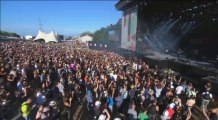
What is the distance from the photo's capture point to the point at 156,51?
1209 inches

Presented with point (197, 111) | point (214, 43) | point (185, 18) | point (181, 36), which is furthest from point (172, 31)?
point (197, 111)

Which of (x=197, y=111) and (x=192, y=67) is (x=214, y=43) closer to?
(x=192, y=67)

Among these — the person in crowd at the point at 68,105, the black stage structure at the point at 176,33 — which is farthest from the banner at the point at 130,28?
the person in crowd at the point at 68,105

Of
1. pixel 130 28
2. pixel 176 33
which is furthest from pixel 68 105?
pixel 130 28

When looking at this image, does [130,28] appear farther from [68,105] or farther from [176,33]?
[68,105]

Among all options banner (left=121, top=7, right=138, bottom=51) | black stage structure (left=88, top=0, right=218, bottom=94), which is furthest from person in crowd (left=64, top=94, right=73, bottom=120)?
banner (left=121, top=7, right=138, bottom=51)

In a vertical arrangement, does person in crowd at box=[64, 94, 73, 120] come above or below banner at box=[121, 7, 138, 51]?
below

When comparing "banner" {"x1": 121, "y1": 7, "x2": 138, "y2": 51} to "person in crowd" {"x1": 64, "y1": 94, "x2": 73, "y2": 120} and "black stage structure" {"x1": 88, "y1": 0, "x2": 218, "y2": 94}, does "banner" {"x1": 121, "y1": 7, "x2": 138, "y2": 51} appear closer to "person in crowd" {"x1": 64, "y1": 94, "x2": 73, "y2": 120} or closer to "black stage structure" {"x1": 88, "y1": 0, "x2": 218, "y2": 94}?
"black stage structure" {"x1": 88, "y1": 0, "x2": 218, "y2": 94}

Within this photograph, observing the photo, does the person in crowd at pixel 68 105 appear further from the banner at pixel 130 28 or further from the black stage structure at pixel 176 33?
the banner at pixel 130 28

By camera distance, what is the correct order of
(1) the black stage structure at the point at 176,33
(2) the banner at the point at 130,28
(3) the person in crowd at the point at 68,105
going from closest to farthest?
(3) the person in crowd at the point at 68,105, (1) the black stage structure at the point at 176,33, (2) the banner at the point at 130,28

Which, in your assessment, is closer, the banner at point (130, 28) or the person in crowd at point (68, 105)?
the person in crowd at point (68, 105)

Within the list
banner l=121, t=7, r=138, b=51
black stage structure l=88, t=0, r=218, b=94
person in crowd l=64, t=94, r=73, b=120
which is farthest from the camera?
banner l=121, t=7, r=138, b=51

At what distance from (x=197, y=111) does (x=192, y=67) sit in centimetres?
616

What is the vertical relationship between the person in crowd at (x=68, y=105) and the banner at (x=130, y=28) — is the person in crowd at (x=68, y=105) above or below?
below
